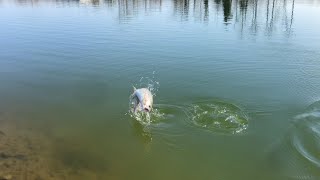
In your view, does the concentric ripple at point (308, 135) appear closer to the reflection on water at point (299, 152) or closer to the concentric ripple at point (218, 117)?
the reflection on water at point (299, 152)

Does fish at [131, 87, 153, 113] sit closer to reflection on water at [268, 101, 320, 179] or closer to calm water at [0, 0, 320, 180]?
calm water at [0, 0, 320, 180]

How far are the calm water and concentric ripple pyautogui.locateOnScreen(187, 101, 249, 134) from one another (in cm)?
4

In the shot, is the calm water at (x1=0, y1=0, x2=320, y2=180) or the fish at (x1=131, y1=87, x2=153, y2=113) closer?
the calm water at (x1=0, y1=0, x2=320, y2=180)

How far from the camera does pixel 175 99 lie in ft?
55.2

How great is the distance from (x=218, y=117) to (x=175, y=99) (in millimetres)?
2743

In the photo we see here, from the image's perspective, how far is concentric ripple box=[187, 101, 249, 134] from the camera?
46.0 feet

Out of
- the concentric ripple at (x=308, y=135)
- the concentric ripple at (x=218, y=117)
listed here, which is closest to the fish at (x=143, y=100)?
the concentric ripple at (x=218, y=117)

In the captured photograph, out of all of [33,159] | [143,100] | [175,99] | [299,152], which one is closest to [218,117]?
[175,99]

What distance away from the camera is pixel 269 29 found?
117ft

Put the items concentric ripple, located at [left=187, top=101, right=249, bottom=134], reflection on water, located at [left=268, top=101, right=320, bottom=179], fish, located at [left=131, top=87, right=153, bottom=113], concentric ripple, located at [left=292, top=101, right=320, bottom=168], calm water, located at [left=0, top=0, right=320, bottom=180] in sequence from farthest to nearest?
concentric ripple, located at [left=187, top=101, right=249, bottom=134] < fish, located at [left=131, top=87, right=153, bottom=113] < calm water, located at [left=0, top=0, right=320, bottom=180] < concentric ripple, located at [left=292, top=101, right=320, bottom=168] < reflection on water, located at [left=268, top=101, right=320, bottom=179]

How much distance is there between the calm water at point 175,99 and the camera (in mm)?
12219

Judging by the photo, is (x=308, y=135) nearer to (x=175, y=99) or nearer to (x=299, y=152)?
(x=299, y=152)

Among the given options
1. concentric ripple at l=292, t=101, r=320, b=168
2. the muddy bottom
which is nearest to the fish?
the muddy bottom

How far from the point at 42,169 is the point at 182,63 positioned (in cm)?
1301
